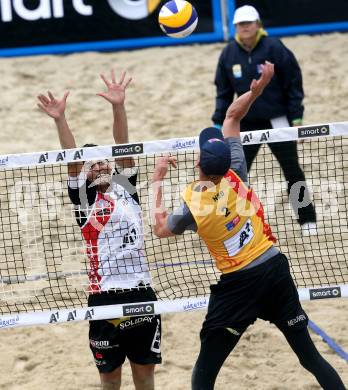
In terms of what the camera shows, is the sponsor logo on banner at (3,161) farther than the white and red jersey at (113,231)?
Yes

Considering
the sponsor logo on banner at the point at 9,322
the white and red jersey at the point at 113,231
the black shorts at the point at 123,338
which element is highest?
the white and red jersey at the point at 113,231

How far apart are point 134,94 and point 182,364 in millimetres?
5528

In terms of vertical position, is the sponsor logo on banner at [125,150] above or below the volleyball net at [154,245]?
above

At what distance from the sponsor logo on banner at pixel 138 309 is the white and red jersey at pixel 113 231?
0.17 m

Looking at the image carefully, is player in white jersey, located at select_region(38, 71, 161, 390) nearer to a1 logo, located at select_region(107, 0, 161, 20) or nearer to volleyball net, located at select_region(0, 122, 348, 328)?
volleyball net, located at select_region(0, 122, 348, 328)

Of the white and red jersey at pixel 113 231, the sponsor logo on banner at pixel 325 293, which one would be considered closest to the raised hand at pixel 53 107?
the white and red jersey at pixel 113 231

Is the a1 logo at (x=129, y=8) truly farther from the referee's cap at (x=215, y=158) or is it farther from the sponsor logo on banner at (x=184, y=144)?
the referee's cap at (x=215, y=158)

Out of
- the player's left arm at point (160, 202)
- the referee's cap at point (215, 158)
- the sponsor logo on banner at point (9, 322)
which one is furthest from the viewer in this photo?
the sponsor logo on banner at point (9, 322)

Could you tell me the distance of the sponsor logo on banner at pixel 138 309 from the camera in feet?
19.6

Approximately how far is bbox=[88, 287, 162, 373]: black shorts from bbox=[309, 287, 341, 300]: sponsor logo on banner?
Answer: 1.14 m

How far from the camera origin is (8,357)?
740 centimetres

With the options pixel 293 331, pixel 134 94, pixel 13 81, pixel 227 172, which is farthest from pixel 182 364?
pixel 13 81

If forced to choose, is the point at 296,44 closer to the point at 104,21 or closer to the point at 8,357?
the point at 104,21

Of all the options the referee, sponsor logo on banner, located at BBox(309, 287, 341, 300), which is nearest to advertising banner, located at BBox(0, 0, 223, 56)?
sponsor logo on banner, located at BBox(309, 287, 341, 300)
